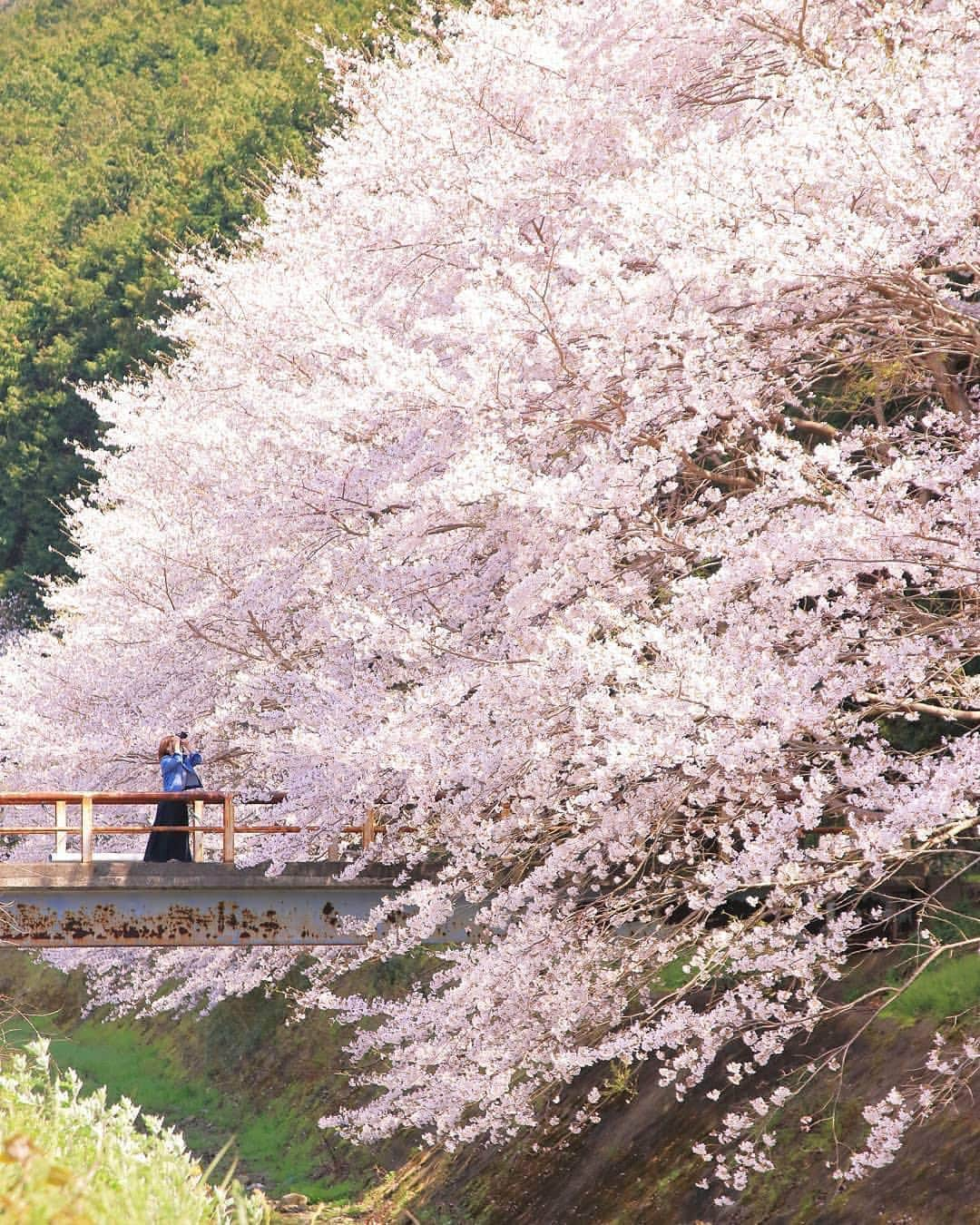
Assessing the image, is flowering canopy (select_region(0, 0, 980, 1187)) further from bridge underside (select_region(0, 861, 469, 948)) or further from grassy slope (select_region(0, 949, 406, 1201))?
grassy slope (select_region(0, 949, 406, 1201))

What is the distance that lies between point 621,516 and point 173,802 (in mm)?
6886

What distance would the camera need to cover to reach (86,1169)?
6570mm

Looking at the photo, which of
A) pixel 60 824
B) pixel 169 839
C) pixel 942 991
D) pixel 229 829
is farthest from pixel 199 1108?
pixel 942 991

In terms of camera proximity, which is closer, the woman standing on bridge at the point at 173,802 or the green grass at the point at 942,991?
the green grass at the point at 942,991

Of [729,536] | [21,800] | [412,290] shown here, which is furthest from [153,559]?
[729,536]

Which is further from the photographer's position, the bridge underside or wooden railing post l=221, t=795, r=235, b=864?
wooden railing post l=221, t=795, r=235, b=864

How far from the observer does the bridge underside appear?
1436 cm

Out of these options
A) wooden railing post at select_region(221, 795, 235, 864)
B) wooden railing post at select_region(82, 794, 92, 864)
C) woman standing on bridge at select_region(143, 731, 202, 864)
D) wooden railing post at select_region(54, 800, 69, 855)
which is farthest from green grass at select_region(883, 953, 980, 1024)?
wooden railing post at select_region(54, 800, 69, 855)

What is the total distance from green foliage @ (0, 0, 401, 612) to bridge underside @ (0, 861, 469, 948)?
68.4ft

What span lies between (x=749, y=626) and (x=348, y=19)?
159 feet

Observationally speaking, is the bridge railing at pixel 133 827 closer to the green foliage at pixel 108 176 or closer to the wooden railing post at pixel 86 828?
the wooden railing post at pixel 86 828

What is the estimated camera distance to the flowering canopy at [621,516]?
8.75 m

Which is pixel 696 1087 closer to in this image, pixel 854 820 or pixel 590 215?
pixel 854 820

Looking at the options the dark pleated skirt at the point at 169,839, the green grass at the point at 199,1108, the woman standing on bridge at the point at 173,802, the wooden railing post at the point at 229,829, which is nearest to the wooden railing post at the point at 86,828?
the woman standing on bridge at the point at 173,802
